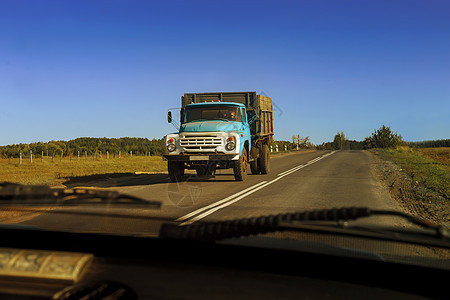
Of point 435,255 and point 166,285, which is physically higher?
point 166,285

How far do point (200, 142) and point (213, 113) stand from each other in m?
1.88

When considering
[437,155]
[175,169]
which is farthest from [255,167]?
[437,155]

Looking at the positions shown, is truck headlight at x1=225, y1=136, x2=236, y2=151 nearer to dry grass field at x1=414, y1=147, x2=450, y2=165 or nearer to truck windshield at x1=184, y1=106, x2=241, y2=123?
truck windshield at x1=184, y1=106, x2=241, y2=123

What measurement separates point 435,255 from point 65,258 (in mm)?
4655

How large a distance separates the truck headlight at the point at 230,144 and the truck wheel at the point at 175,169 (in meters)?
1.95

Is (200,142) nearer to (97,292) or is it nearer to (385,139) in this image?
(97,292)

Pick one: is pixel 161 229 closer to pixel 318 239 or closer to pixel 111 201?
pixel 111 201

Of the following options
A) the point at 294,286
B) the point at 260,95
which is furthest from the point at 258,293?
the point at 260,95

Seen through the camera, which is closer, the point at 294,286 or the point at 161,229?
the point at 294,286

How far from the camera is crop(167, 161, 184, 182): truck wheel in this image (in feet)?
A: 43.2

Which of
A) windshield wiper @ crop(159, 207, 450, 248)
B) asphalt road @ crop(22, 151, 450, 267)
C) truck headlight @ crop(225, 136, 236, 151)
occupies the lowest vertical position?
asphalt road @ crop(22, 151, 450, 267)

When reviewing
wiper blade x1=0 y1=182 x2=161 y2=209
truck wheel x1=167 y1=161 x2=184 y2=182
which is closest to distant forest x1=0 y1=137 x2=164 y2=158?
truck wheel x1=167 y1=161 x2=184 y2=182

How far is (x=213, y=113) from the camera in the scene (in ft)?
46.4

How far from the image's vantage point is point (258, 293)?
1658 millimetres
